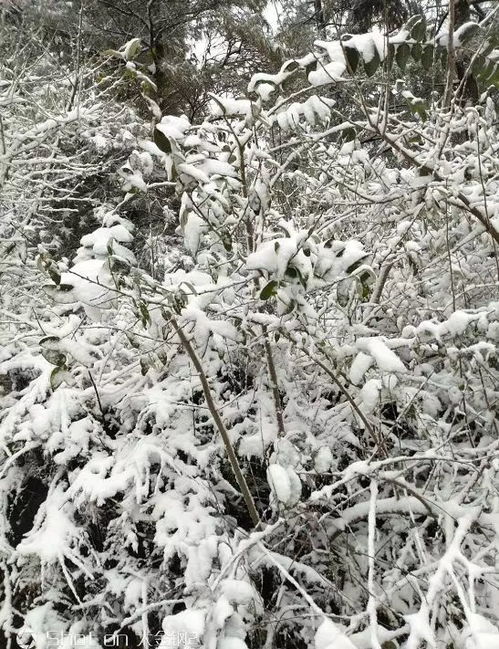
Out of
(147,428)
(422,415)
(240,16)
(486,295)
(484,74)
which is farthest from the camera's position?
(240,16)

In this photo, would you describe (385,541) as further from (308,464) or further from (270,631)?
(270,631)

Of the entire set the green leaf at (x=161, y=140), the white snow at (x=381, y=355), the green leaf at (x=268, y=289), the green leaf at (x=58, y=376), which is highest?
the green leaf at (x=161, y=140)

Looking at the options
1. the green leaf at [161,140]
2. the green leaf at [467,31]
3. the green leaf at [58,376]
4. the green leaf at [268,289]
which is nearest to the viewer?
the green leaf at [268,289]

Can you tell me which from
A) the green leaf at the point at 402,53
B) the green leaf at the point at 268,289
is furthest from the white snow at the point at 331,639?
the green leaf at the point at 402,53

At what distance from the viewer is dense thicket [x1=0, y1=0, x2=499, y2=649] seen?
127cm

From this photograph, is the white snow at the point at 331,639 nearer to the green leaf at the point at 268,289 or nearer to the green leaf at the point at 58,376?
the green leaf at the point at 268,289

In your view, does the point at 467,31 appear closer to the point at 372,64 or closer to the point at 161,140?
the point at 372,64

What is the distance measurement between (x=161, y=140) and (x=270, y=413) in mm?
1230

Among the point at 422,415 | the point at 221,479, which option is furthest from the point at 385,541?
the point at 221,479

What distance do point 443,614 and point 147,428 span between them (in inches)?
52.7

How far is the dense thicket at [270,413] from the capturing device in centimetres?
127

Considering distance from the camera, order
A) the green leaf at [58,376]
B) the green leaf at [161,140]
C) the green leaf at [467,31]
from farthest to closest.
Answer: the green leaf at [467,31] < the green leaf at [58,376] < the green leaf at [161,140]

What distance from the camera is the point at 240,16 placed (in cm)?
729

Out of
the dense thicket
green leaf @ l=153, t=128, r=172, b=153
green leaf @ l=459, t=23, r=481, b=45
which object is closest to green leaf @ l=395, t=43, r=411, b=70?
the dense thicket
